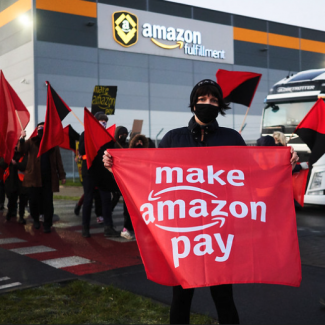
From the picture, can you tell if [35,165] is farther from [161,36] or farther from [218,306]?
[161,36]

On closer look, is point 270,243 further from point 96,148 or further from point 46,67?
point 46,67

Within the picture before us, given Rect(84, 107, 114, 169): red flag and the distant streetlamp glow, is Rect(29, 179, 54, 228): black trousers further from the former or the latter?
the distant streetlamp glow

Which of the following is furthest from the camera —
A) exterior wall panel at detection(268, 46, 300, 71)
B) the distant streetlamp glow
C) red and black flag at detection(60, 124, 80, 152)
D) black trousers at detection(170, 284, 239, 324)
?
exterior wall panel at detection(268, 46, 300, 71)

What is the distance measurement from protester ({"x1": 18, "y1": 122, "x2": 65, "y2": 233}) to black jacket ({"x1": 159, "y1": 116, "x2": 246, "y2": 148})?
580cm

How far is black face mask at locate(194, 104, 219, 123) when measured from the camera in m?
3.37

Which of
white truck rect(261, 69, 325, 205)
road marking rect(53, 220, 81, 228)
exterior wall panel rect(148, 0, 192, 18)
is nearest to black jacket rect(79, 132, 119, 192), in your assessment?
road marking rect(53, 220, 81, 228)

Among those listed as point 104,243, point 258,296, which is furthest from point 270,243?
point 104,243

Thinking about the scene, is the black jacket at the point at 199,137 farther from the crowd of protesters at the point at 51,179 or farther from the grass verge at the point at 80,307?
the crowd of protesters at the point at 51,179

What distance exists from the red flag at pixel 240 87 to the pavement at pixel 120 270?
230 cm

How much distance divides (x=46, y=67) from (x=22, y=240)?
819 inches

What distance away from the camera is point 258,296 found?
4828mm

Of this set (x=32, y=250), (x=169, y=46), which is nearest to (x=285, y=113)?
(x=32, y=250)

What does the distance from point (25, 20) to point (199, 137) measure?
26.6 m

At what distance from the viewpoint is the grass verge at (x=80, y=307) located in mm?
4160
